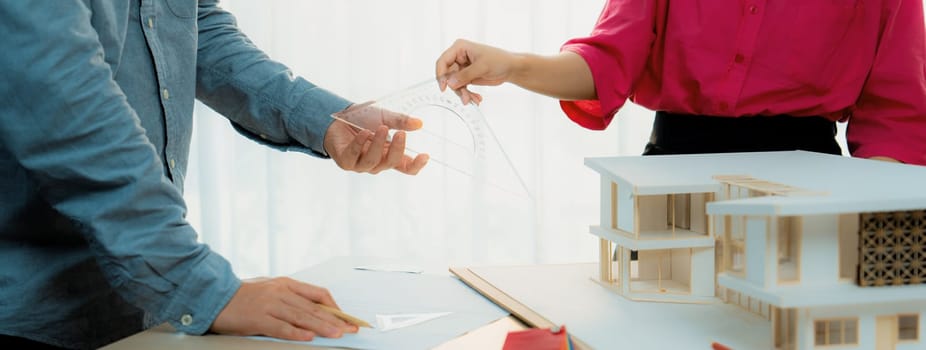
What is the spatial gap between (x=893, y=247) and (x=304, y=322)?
58cm

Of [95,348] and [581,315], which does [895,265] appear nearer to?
[581,315]

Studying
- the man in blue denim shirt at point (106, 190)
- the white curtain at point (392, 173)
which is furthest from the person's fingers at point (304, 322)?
Result: the white curtain at point (392, 173)

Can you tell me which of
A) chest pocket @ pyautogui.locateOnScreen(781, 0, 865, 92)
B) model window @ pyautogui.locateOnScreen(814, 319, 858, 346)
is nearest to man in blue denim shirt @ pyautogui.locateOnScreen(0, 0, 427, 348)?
model window @ pyautogui.locateOnScreen(814, 319, 858, 346)

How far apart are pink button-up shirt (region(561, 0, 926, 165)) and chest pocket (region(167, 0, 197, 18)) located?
0.72 meters

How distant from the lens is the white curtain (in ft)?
8.29

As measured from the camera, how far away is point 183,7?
109 centimetres

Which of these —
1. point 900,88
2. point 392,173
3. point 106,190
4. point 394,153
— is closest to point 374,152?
point 394,153

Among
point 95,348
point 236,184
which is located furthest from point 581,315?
point 236,184

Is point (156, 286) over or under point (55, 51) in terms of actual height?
under

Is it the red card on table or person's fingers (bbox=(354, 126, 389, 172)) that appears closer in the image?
the red card on table

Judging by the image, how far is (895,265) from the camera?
749 millimetres

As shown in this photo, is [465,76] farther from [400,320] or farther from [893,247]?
[893,247]

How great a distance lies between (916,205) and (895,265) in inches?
2.5

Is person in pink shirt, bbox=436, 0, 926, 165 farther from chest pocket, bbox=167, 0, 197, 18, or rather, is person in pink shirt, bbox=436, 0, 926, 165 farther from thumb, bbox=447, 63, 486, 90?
chest pocket, bbox=167, 0, 197, 18
